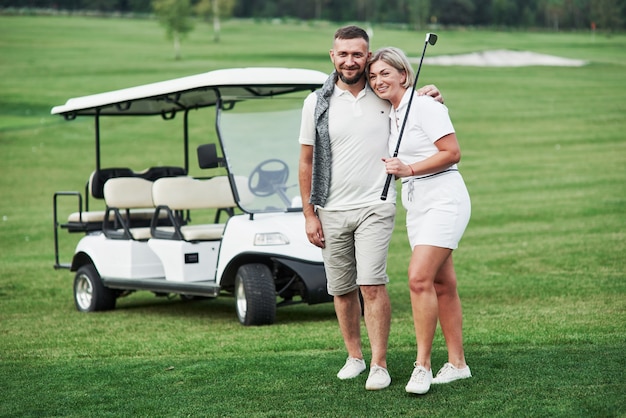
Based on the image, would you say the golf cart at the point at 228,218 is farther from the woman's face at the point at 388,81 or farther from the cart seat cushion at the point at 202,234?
the woman's face at the point at 388,81

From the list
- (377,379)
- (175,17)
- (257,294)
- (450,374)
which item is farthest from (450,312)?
(175,17)

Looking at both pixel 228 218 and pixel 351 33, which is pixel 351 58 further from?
pixel 228 218

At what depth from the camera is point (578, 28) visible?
181 ft

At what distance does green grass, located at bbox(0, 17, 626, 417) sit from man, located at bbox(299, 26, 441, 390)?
0.51 m

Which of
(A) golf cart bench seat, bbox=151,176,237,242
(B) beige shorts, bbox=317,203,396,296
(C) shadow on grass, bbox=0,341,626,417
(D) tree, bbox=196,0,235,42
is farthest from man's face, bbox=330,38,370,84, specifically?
(D) tree, bbox=196,0,235,42

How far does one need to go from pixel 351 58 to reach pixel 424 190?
2.56ft

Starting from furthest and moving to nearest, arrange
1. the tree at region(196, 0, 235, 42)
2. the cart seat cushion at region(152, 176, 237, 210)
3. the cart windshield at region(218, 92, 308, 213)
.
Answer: the tree at region(196, 0, 235, 42), the cart seat cushion at region(152, 176, 237, 210), the cart windshield at region(218, 92, 308, 213)

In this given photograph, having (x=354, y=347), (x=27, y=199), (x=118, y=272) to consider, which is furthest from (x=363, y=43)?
(x=27, y=199)

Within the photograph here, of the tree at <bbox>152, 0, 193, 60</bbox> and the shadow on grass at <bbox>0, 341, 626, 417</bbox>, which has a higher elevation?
the tree at <bbox>152, 0, 193, 60</bbox>

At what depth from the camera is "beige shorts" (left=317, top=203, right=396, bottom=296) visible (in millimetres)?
5359

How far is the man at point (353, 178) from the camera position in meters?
5.36

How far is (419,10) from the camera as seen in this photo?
6850 centimetres

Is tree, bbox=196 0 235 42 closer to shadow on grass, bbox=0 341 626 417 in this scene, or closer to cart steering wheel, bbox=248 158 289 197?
cart steering wheel, bbox=248 158 289 197

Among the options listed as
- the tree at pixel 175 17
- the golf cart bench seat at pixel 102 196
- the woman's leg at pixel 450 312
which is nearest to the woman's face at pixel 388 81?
the woman's leg at pixel 450 312
